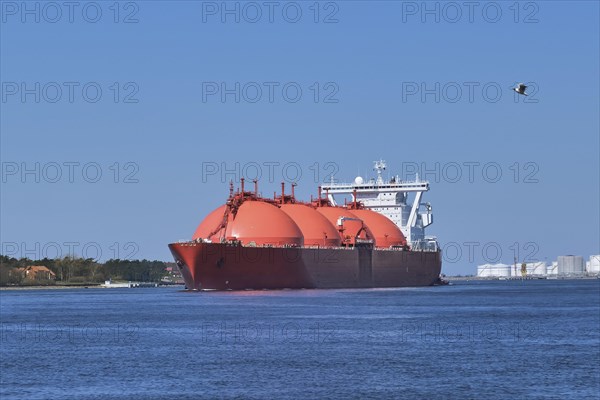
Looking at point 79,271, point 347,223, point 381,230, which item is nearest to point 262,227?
point 347,223

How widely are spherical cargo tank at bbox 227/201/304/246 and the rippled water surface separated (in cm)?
2514

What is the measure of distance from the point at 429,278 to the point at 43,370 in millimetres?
82114

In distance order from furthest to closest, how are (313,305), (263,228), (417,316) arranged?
(263,228)
(313,305)
(417,316)

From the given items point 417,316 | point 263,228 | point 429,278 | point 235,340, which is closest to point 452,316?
point 417,316

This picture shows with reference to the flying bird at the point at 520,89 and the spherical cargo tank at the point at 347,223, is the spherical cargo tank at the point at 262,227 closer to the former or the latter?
the spherical cargo tank at the point at 347,223

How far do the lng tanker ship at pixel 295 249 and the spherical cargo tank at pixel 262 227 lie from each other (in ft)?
0.25

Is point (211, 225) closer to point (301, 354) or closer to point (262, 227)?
point (262, 227)

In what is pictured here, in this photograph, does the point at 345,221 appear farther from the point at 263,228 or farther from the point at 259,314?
the point at 259,314

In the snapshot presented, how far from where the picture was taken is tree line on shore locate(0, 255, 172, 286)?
14700 centimetres

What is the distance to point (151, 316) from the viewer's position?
5391cm

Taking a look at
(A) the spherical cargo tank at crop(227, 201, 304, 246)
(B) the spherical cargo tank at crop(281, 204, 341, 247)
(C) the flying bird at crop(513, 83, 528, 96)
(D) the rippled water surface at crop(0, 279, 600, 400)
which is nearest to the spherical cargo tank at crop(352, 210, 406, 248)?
(B) the spherical cargo tank at crop(281, 204, 341, 247)

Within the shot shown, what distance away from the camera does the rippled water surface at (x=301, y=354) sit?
27.6 meters

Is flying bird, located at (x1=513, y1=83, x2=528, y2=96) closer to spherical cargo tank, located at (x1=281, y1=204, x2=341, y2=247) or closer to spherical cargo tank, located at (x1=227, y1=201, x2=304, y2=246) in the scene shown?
spherical cargo tank, located at (x1=227, y1=201, x2=304, y2=246)

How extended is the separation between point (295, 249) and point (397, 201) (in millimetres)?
37345
